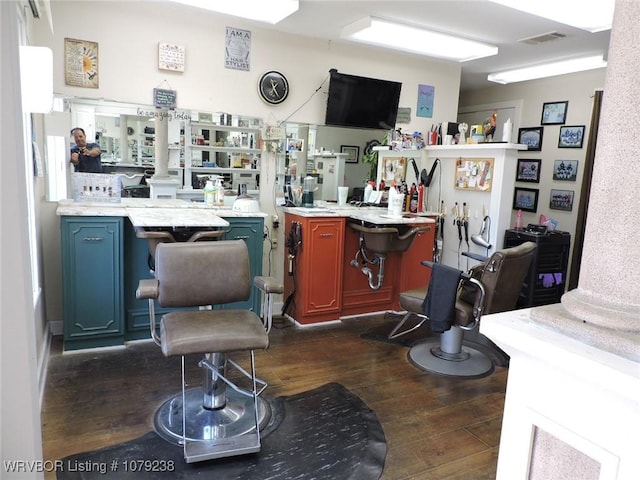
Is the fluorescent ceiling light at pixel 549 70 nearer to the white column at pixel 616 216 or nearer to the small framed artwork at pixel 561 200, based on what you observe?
the small framed artwork at pixel 561 200

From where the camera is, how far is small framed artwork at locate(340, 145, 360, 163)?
14.8 feet

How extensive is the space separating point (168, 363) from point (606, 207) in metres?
2.83

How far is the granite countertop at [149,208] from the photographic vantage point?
3.10m

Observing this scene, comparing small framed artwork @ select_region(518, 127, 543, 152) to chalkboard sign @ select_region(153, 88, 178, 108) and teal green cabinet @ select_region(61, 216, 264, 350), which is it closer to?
chalkboard sign @ select_region(153, 88, 178, 108)

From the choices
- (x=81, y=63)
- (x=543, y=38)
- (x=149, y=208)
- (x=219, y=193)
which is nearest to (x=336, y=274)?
(x=219, y=193)

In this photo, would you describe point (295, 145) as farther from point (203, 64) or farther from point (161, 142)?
point (161, 142)

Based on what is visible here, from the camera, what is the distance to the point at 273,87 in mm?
4008

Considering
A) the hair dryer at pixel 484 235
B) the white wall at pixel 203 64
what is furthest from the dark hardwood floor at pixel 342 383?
the hair dryer at pixel 484 235

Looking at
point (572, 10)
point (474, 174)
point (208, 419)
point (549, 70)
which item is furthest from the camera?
point (549, 70)

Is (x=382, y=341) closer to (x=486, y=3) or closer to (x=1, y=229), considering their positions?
(x=486, y=3)

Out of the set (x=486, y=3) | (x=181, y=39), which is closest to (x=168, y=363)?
(x=181, y=39)

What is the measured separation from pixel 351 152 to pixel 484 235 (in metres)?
1.53

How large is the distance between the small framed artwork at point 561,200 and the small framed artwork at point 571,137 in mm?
518

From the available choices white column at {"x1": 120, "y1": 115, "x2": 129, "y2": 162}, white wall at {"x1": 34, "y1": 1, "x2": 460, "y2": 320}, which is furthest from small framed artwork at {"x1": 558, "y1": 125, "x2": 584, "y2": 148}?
white column at {"x1": 120, "y1": 115, "x2": 129, "y2": 162}
